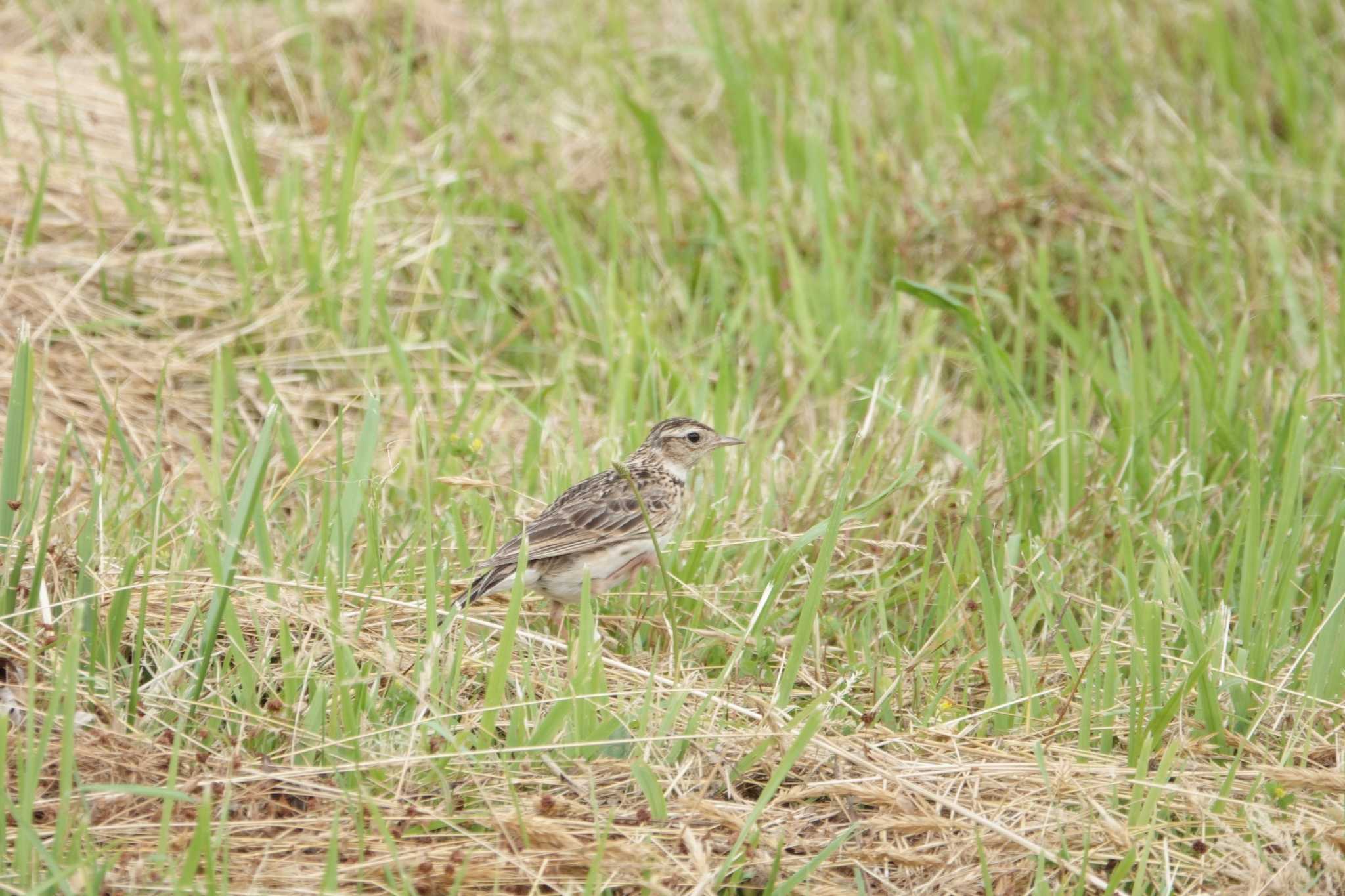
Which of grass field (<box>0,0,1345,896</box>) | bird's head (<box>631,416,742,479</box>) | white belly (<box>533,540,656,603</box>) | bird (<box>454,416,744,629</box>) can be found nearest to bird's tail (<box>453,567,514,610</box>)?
bird (<box>454,416,744,629</box>)

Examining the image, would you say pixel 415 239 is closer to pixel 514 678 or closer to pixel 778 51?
pixel 778 51

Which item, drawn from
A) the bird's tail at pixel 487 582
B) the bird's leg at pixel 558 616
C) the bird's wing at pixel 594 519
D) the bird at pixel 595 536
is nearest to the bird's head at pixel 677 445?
the bird at pixel 595 536

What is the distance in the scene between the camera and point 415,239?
7938 millimetres

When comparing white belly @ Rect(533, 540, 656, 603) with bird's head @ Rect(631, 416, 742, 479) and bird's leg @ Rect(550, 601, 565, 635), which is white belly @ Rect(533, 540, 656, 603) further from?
bird's head @ Rect(631, 416, 742, 479)

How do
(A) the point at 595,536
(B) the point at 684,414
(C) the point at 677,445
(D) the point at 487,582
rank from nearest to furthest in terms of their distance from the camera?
(D) the point at 487,582 → (A) the point at 595,536 → (C) the point at 677,445 → (B) the point at 684,414

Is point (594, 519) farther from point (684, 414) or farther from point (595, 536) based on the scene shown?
point (684, 414)

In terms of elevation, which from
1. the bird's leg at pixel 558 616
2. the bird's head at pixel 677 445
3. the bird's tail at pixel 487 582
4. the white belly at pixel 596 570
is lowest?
the bird's leg at pixel 558 616

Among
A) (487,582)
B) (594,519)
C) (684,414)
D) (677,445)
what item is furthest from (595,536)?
(684,414)

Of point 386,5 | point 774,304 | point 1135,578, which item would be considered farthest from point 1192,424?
point 386,5

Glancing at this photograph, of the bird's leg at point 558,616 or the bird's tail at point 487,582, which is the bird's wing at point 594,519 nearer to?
the bird's tail at point 487,582

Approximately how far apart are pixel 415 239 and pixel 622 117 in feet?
5.20

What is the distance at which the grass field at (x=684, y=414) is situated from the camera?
3895 mm

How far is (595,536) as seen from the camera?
5293mm

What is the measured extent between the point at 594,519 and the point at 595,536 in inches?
3.4
